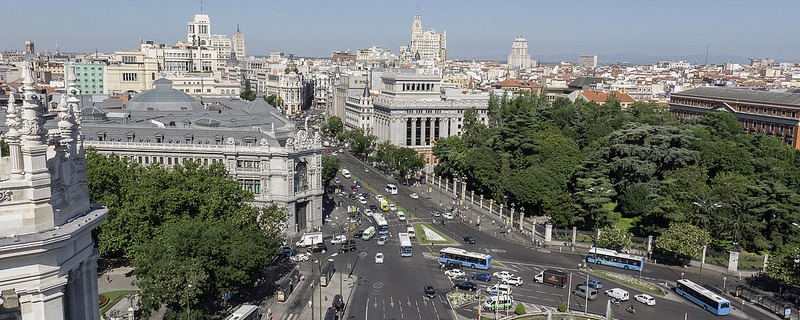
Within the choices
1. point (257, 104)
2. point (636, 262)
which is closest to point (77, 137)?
point (636, 262)

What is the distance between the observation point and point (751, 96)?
447 ft

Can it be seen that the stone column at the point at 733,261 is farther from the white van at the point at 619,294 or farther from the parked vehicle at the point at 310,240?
the parked vehicle at the point at 310,240

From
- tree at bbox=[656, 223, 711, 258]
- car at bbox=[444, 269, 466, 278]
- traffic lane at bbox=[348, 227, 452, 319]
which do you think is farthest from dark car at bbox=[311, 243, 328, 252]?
tree at bbox=[656, 223, 711, 258]

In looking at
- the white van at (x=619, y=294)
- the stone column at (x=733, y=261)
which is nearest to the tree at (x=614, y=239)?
the stone column at (x=733, y=261)

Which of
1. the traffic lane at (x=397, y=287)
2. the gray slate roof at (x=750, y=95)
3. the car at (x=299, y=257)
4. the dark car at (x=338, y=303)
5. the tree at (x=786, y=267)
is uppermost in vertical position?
the gray slate roof at (x=750, y=95)

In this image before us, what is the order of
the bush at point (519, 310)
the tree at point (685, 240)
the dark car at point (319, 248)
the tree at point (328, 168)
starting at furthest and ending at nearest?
the tree at point (328, 168), the dark car at point (319, 248), the tree at point (685, 240), the bush at point (519, 310)

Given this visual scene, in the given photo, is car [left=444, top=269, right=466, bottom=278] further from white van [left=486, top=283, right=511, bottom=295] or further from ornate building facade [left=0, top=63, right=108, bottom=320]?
ornate building facade [left=0, top=63, right=108, bottom=320]

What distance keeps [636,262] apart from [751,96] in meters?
89.0

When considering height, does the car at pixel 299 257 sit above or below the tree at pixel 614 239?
below

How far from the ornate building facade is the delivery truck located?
A: 4804 centimetres

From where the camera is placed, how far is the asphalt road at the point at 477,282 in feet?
181

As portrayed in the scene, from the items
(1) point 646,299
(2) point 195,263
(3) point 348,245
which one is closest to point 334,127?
(3) point 348,245

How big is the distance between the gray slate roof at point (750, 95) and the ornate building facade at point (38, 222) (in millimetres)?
131490

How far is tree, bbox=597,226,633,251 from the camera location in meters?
70.9
